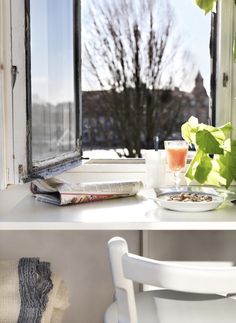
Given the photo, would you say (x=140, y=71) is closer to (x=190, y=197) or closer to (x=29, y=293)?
(x=190, y=197)

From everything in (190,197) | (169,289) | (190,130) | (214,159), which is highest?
(190,130)

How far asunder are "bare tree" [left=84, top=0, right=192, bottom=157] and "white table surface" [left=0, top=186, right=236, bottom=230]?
0.87 meters

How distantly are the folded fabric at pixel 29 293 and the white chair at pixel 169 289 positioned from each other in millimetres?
330

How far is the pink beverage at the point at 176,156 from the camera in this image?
6.05 feet

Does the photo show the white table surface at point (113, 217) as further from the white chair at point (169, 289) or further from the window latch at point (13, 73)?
the window latch at point (13, 73)

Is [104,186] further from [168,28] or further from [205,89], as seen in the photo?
[168,28]

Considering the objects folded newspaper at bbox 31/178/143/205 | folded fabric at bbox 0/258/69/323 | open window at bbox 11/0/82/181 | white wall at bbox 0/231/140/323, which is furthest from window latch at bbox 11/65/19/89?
white wall at bbox 0/231/140/323

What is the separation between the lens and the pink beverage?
1845mm

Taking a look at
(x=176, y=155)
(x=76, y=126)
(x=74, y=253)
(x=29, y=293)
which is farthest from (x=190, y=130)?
(x=29, y=293)

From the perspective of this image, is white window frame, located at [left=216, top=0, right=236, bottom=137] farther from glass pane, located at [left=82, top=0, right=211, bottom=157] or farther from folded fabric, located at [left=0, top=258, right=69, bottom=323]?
folded fabric, located at [left=0, top=258, right=69, bottom=323]

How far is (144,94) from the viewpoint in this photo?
2498mm

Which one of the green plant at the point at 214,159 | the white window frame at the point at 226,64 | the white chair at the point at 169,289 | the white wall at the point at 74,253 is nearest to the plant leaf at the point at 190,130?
the green plant at the point at 214,159

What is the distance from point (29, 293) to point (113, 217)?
0.39 meters

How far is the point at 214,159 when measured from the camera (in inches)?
72.3
